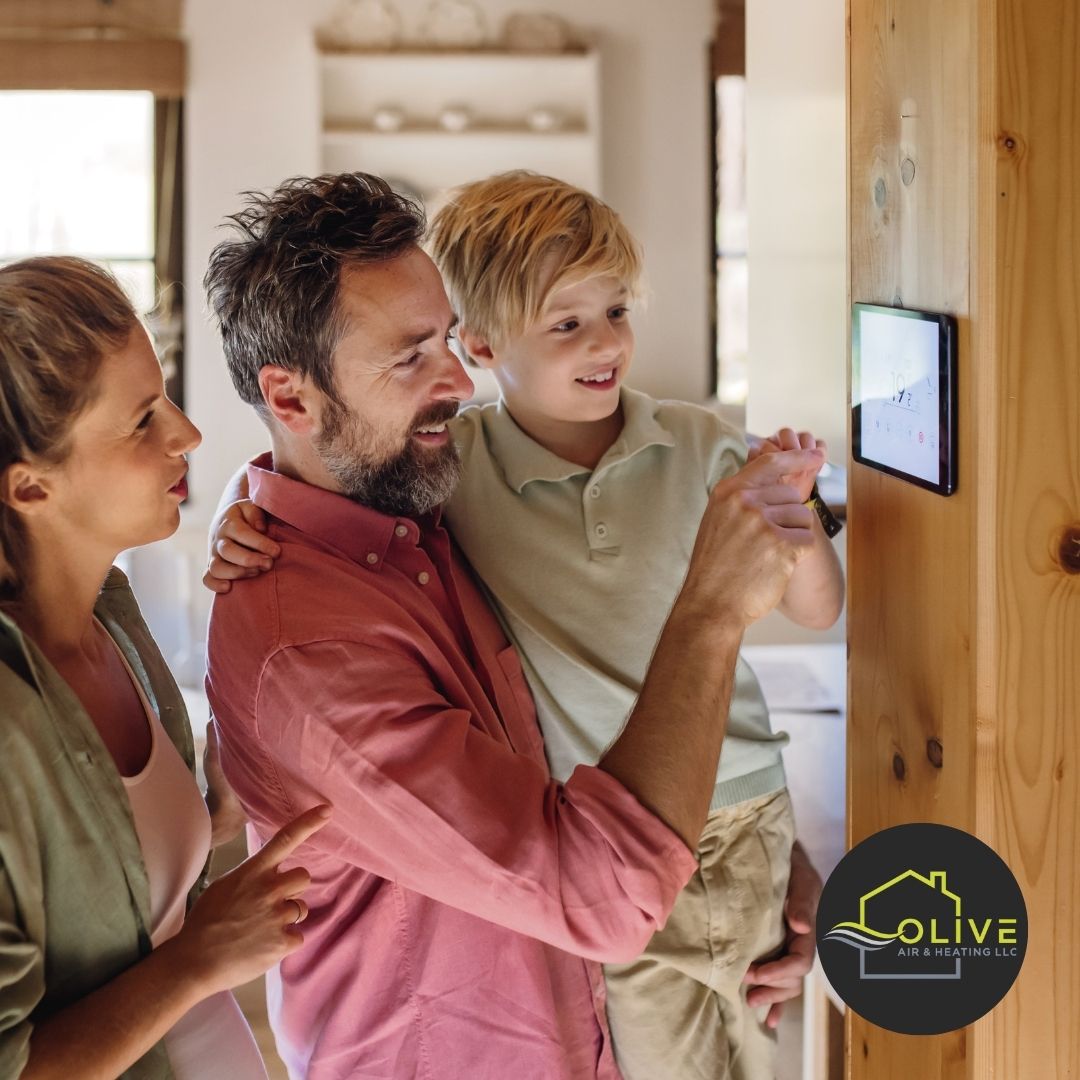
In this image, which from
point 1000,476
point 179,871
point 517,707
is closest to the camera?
point 1000,476

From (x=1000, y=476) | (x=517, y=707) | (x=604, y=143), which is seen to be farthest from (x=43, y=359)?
(x=604, y=143)

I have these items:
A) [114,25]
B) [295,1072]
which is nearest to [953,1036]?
[295,1072]

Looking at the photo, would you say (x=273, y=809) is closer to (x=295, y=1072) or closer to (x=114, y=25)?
(x=295, y=1072)

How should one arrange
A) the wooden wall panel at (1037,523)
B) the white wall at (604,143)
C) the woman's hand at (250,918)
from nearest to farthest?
the wooden wall panel at (1037,523) → the woman's hand at (250,918) → the white wall at (604,143)

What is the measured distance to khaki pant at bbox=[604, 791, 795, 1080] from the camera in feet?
4.39

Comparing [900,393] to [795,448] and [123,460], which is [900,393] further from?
[123,460]

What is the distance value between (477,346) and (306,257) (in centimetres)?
33

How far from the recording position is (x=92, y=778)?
97 cm

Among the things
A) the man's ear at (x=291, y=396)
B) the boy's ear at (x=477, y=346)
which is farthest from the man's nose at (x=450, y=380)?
the boy's ear at (x=477, y=346)

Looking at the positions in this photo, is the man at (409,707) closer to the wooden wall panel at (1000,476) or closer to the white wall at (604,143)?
the wooden wall panel at (1000,476)

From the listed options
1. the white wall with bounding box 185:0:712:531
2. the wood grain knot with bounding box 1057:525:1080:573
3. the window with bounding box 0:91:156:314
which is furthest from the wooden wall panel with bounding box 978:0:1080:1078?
the window with bounding box 0:91:156:314

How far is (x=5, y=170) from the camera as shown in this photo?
13.9ft

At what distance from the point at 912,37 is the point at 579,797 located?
24.2 inches

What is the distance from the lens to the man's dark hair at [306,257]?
1205 mm
